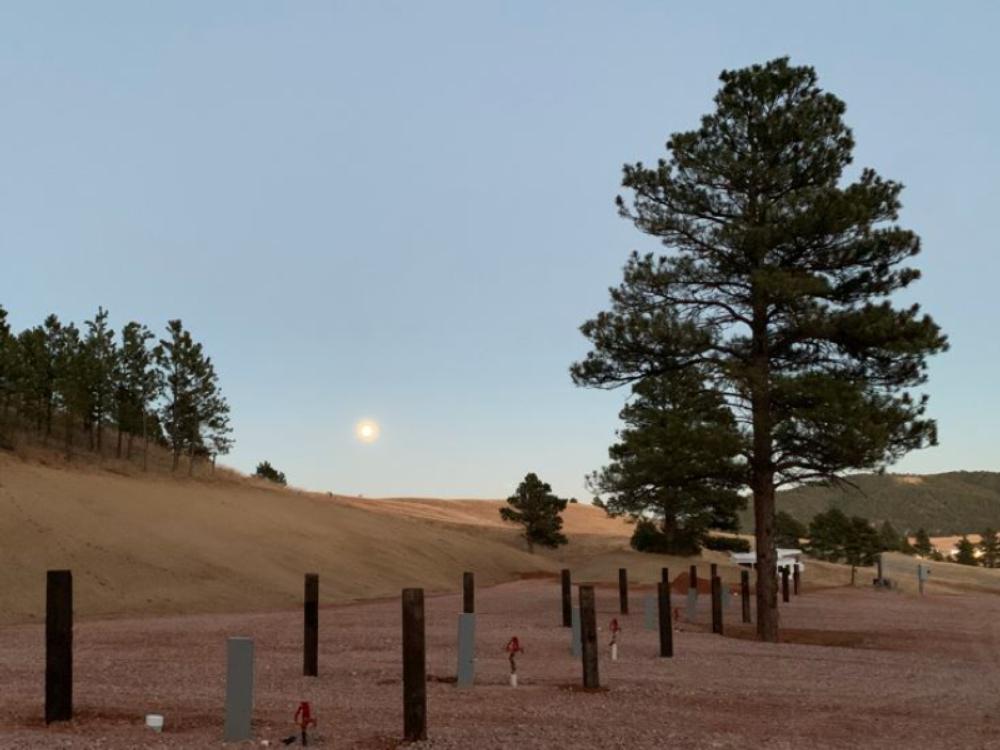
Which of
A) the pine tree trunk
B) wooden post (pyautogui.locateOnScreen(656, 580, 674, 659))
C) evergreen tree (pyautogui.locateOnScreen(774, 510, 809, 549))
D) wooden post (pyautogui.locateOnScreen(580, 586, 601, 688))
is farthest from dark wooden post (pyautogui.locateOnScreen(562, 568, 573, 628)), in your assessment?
evergreen tree (pyautogui.locateOnScreen(774, 510, 809, 549))

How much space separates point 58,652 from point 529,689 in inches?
257

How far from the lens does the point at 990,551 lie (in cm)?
12250

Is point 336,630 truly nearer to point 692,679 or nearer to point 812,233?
point 692,679

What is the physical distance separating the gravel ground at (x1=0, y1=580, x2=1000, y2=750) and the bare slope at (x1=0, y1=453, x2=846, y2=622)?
687cm

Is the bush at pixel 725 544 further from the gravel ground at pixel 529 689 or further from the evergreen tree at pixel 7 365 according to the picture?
the evergreen tree at pixel 7 365

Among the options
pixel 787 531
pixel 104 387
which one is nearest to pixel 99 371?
pixel 104 387

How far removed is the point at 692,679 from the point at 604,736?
600cm

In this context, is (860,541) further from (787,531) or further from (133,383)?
(133,383)

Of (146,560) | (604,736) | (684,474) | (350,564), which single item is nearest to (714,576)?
(684,474)

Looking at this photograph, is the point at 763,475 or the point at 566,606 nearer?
the point at 763,475

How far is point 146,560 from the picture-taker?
118 ft

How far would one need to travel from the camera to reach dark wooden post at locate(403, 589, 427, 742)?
9.29m

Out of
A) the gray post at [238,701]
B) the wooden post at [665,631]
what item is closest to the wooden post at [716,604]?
the wooden post at [665,631]

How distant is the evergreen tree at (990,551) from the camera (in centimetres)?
12225
